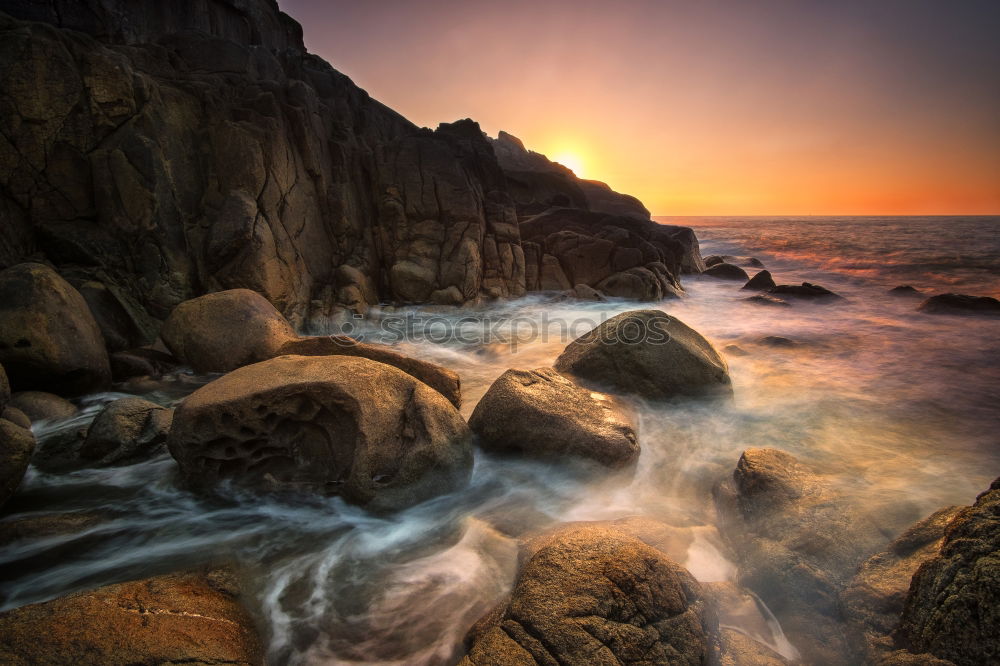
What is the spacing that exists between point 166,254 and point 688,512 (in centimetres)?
1013

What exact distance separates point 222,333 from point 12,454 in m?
3.31

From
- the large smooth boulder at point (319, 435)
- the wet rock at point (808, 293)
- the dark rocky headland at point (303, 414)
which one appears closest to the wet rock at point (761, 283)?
the wet rock at point (808, 293)

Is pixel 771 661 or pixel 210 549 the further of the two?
pixel 210 549

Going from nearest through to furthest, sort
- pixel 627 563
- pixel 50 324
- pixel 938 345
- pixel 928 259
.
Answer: pixel 627 563
pixel 50 324
pixel 938 345
pixel 928 259

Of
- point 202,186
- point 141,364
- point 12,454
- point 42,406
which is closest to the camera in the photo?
point 12,454

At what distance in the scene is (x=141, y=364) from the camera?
22.5 feet

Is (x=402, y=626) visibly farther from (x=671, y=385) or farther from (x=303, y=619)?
(x=671, y=385)

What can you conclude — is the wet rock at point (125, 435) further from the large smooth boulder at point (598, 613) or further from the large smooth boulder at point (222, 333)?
the large smooth boulder at point (598, 613)

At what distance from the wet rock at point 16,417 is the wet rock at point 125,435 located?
79 centimetres

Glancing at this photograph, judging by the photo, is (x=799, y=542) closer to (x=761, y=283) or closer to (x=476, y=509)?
(x=476, y=509)

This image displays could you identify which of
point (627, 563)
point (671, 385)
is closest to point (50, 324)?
point (627, 563)

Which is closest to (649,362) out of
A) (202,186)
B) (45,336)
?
(45,336)

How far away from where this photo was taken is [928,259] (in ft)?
81.1

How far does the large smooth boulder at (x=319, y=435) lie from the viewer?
3.88 meters
